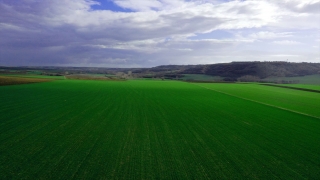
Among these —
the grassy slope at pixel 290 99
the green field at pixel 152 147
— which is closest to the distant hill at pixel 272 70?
the grassy slope at pixel 290 99

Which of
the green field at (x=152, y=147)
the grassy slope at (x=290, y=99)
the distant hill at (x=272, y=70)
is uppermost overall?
the distant hill at (x=272, y=70)

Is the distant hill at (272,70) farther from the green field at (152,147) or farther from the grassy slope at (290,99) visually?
the green field at (152,147)

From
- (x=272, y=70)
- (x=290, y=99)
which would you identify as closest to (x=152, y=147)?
(x=290, y=99)

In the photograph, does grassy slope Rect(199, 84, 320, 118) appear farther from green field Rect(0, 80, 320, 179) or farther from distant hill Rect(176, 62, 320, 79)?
distant hill Rect(176, 62, 320, 79)

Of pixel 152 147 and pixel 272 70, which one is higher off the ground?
pixel 272 70

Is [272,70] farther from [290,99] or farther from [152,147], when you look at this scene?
[152,147]

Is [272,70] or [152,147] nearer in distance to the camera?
[152,147]

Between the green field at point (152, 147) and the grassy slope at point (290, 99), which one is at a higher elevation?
the green field at point (152, 147)

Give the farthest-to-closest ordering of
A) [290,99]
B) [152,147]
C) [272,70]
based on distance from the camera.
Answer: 1. [272,70]
2. [290,99]
3. [152,147]

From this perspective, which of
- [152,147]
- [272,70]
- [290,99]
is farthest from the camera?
[272,70]

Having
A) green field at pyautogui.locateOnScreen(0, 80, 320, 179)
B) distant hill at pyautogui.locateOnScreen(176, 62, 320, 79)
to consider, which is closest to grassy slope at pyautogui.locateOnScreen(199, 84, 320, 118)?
green field at pyautogui.locateOnScreen(0, 80, 320, 179)

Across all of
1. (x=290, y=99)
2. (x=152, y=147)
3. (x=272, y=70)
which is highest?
(x=272, y=70)

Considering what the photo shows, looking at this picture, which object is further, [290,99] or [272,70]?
[272,70]

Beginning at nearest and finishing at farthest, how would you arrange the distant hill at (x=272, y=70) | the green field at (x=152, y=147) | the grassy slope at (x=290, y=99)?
1. the green field at (x=152, y=147)
2. the grassy slope at (x=290, y=99)
3. the distant hill at (x=272, y=70)
